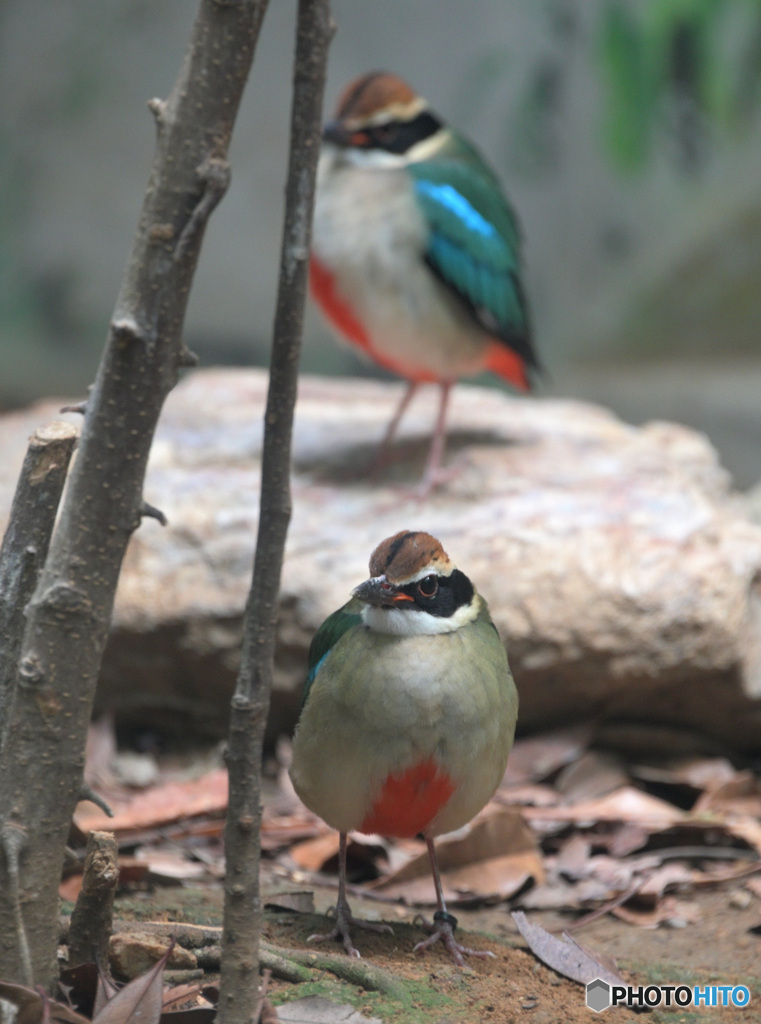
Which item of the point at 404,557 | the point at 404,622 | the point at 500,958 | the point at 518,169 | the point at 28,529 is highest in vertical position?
the point at 518,169

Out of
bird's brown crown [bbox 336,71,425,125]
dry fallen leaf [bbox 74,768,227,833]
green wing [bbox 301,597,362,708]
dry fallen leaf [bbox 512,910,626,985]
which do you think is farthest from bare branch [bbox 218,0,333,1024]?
bird's brown crown [bbox 336,71,425,125]

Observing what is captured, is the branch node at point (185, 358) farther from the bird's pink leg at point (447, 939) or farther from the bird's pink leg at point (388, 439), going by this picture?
the bird's pink leg at point (388, 439)

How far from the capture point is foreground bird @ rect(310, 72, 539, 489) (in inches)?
192

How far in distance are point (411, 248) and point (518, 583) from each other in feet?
5.22

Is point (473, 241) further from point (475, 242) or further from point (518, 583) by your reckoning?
point (518, 583)

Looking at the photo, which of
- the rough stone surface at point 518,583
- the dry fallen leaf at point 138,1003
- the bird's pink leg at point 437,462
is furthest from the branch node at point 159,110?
the bird's pink leg at point 437,462

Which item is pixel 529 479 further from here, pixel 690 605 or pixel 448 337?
pixel 690 605

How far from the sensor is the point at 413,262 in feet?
16.0

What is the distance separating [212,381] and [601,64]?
389cm

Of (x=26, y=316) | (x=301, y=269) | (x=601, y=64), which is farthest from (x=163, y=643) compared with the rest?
(x=601, y=64)

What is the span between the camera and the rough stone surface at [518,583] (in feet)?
14.3

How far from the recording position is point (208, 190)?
1.70 meters

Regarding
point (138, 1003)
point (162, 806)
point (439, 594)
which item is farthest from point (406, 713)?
point (162, 806)

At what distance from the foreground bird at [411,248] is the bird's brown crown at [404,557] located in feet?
7.96
